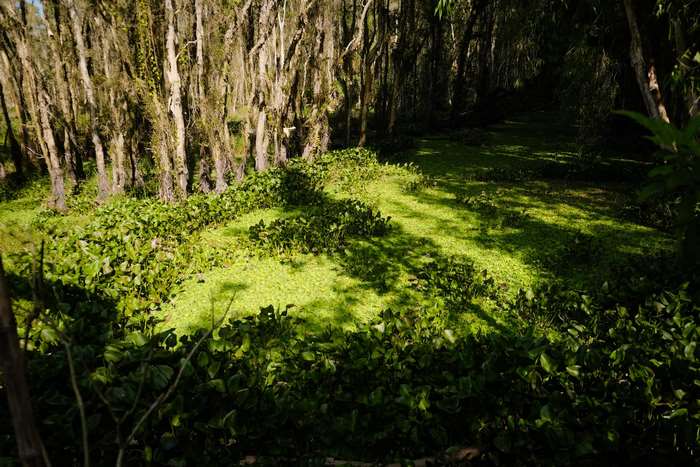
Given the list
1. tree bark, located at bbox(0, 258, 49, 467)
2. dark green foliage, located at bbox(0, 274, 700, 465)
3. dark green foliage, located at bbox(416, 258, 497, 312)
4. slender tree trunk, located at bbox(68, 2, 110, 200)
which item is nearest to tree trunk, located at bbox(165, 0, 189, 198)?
slender tree trunk, located at bbox(68, 2, 110, 200)

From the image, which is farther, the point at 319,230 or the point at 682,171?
the point at 319,230

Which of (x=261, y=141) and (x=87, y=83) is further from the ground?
(x=87, y=83)

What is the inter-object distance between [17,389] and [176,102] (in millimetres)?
12176

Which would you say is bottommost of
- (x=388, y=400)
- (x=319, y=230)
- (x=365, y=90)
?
(x=388, y=400)

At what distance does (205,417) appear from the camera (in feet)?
8.76

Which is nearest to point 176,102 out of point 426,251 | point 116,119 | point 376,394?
point 116,119

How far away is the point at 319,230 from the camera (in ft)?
30.2

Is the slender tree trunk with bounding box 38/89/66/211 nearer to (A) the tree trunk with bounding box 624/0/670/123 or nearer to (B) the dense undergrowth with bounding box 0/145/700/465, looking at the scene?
(B) the dense undergrowth with bounding box 0/145/700/465

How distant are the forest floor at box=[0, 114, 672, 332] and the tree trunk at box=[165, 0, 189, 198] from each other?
2.82 meters

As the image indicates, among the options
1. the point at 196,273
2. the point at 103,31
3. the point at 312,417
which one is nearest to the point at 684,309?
the point at 312,417

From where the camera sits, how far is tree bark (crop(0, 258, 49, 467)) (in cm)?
90

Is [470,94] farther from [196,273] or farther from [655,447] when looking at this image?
[655,447]

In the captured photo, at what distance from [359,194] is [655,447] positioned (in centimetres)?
1093

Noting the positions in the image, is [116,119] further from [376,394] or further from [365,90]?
[376,394]
